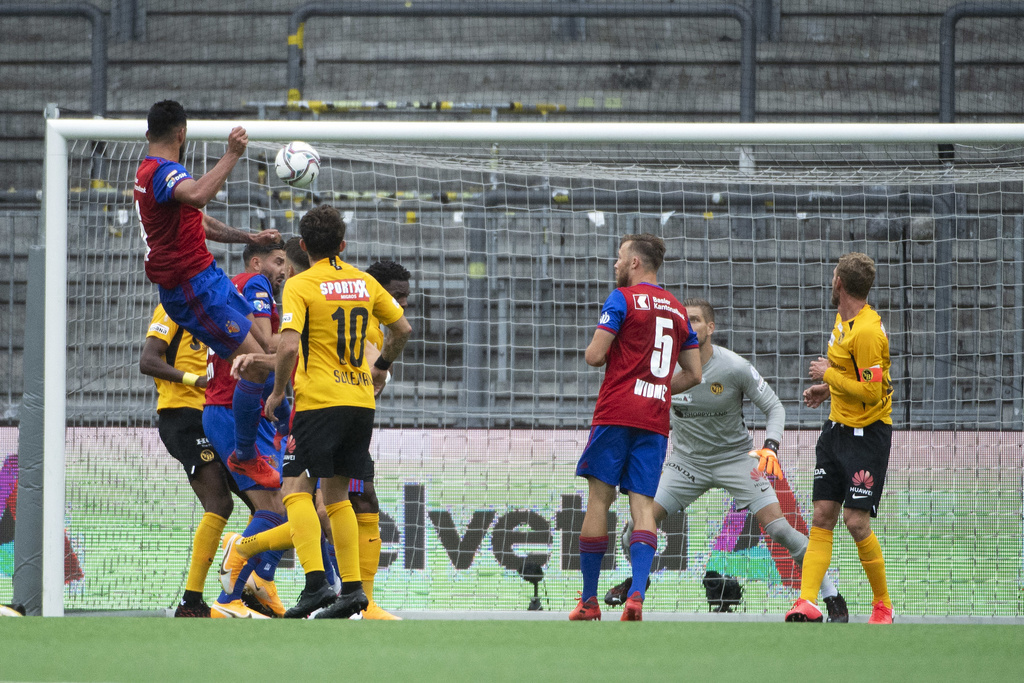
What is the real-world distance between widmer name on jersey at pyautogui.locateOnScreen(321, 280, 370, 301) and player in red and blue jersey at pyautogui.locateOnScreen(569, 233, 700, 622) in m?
1.02

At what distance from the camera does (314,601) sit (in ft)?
14.0

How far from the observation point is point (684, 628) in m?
3.54

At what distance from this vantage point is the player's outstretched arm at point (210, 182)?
408cm

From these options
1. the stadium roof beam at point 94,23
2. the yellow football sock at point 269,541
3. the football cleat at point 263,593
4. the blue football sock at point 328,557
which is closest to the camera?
the yellow football sock at point 269,541

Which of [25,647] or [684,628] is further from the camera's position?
[684,628]

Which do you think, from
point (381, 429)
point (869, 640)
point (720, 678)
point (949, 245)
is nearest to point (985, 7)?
point (949, 245)

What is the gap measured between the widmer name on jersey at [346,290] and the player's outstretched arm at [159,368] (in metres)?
1.19

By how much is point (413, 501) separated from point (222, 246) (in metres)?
2.61

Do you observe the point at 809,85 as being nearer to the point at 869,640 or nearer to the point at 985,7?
the point at 985,7

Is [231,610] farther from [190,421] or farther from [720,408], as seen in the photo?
[720,408]

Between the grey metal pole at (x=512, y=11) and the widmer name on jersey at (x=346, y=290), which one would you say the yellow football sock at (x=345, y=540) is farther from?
the grey metal pole at (x=512, y=11)

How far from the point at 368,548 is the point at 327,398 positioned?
105 centimetres

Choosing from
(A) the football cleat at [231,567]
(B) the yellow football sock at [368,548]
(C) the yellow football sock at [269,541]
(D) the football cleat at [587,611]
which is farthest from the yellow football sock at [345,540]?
(D) the football cleat at [587,611]

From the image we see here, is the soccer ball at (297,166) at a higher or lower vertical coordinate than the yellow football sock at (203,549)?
higher
